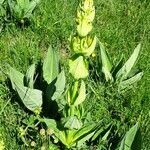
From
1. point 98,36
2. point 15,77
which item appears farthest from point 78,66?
point 98,36

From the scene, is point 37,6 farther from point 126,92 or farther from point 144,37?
point 126,92

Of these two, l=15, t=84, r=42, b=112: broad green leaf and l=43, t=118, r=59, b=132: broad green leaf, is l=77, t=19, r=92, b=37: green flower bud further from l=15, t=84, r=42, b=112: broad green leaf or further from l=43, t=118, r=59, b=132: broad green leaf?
l=15, t=84, r=42, b=112: broad green leaf

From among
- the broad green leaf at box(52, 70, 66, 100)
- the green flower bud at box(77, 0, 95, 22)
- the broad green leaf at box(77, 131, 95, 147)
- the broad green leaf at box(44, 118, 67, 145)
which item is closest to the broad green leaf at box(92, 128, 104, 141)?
the broad green leaf at box(77, 131, 95, 147)

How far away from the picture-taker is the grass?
2.80 m

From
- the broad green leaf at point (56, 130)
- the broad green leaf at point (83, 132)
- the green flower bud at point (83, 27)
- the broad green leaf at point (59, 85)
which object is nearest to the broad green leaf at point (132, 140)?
the broad green leaf at point (83, 132)

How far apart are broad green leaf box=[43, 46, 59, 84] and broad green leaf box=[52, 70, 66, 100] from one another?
105mm

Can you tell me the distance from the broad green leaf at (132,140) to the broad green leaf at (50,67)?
0.66 meters

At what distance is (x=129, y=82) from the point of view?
3023 mm

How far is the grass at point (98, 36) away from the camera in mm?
2803

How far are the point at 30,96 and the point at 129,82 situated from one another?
0.72 meters

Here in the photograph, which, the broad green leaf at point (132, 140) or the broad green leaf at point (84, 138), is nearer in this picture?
the broad green leaf at point (132, 140)

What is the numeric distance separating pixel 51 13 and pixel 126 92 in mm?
1015

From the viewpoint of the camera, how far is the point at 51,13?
3.63m

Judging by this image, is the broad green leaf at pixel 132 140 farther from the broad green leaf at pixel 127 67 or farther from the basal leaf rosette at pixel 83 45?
the broad green leaf at pixel 127 67
